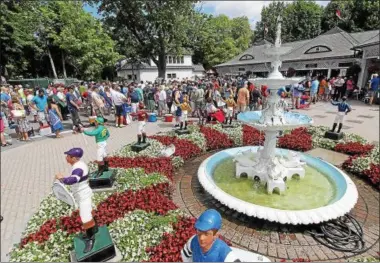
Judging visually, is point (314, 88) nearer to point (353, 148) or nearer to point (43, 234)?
point (353, 148)

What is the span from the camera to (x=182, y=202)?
651 centimetres

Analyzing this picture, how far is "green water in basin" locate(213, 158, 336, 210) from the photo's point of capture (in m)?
6.02

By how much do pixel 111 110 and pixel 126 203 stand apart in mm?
13416

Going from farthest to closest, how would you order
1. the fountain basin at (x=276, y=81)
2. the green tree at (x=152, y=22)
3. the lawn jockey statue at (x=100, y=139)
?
the green tree at (x=152, y=22), the lawn jockey statue at (x=100, y=139), the fountain basin at (x=276, y=81)

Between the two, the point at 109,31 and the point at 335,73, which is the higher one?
the point at 109,31

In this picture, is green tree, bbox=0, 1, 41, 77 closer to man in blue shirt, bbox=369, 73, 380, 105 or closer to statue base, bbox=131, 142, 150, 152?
statue base, bbox=131, 142, 150, 152

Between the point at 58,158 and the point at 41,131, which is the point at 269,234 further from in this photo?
the point at 41,131

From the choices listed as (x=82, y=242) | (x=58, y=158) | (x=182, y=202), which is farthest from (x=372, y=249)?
(x=58, y=158)

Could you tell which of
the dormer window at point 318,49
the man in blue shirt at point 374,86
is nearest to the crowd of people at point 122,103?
the man in blue shirt at point 374,86

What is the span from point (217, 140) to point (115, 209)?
5.82 meters

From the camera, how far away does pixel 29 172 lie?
8383 mm

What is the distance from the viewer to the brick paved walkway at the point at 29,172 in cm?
577

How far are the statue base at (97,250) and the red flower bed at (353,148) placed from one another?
8991 millimetres

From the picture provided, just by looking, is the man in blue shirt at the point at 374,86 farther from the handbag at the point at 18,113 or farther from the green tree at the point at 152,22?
the handbag at the point at 18,113
